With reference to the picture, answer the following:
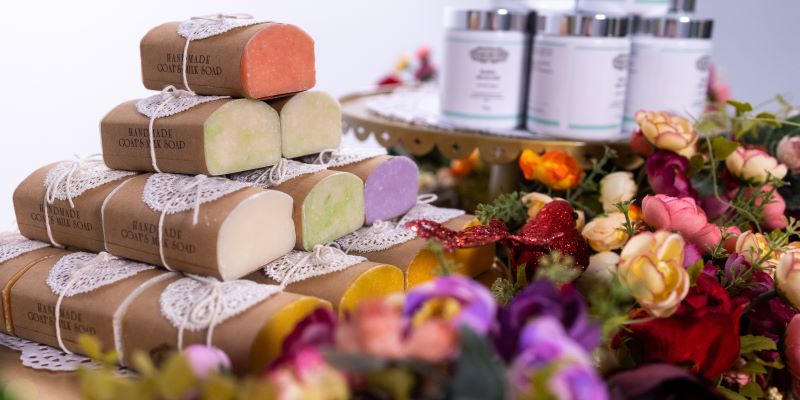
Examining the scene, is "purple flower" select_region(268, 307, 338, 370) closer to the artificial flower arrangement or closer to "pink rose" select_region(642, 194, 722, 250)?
the artificial flower arrangement

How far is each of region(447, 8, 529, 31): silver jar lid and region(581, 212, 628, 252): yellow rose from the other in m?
0.39

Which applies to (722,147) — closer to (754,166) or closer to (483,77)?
(754,166)

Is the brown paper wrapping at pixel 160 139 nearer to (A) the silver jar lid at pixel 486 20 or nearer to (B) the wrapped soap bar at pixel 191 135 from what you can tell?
(B) the wrapped soap bar at pixel 191 135

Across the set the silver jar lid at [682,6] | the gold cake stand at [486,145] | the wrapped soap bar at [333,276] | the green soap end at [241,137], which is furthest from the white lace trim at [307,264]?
the silver jar lid at [682,6]

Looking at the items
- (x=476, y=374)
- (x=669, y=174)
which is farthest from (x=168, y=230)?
(x=669, y=174)

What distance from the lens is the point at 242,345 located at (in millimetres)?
491

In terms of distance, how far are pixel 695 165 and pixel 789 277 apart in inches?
10.3

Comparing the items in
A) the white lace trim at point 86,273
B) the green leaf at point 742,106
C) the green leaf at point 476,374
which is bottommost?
the white lace trim at point 86,273

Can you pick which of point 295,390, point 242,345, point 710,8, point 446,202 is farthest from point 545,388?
point 710,8

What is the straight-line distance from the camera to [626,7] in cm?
99

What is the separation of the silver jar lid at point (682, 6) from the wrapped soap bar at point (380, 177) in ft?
1.96

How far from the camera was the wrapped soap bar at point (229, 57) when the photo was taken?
2.02ft

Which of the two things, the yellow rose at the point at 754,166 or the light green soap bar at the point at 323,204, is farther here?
the yellow rose at the point at 754,166

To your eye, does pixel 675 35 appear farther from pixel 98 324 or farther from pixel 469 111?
pixel 98 324
